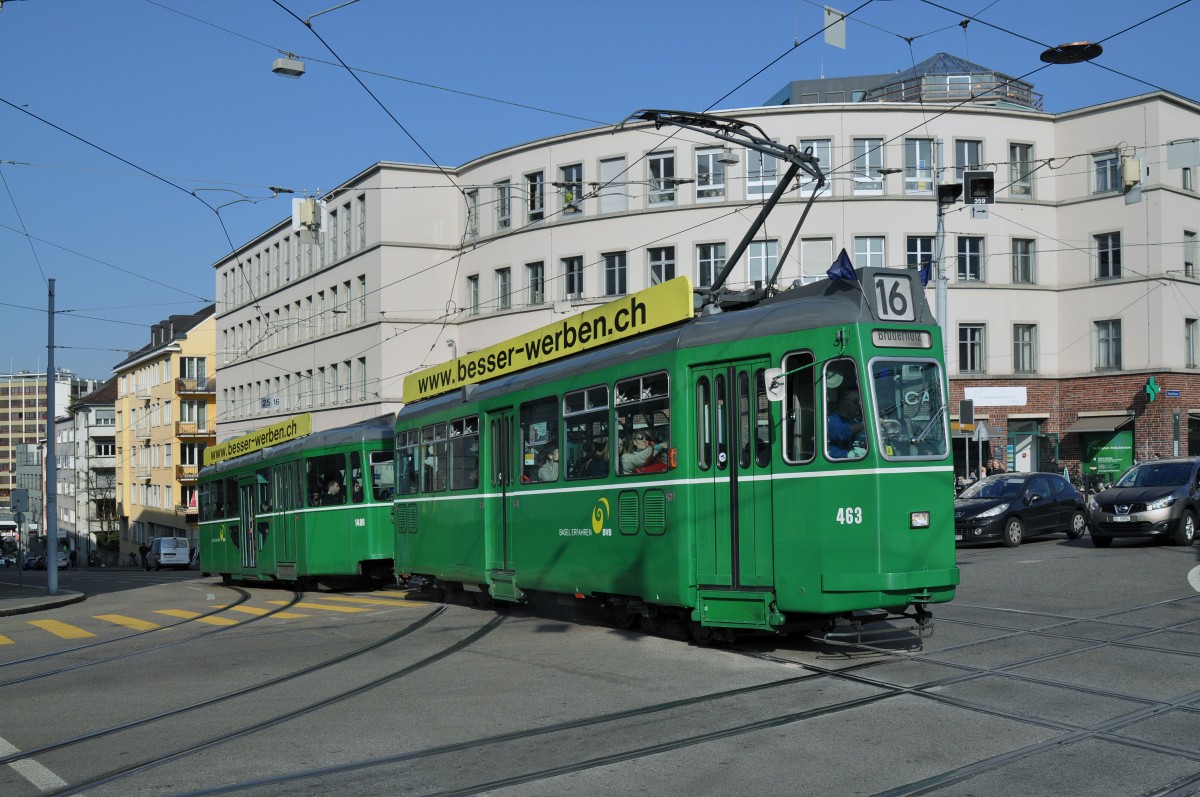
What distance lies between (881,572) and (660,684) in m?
2.02

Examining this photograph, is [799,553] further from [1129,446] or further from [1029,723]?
[1129,446]

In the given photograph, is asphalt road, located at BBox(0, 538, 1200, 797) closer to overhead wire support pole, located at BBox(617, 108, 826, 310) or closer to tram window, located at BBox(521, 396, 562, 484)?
tram window, located at BBox(521, 396, 562, 484)

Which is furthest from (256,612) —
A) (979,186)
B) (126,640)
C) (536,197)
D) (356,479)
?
(536,197)

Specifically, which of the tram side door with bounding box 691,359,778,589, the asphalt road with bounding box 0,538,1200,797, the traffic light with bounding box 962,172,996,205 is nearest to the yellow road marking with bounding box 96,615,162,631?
the asphalt road with bounding box 0,538,1200,797

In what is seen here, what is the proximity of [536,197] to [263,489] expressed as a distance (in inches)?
987

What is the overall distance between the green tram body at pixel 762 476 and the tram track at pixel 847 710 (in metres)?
0.90

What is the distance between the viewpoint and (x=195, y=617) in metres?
19.0

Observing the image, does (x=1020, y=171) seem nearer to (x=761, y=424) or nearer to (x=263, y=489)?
(x=263, y=489)

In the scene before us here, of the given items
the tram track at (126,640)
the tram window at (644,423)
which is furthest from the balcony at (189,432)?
the tram window at (644,423)

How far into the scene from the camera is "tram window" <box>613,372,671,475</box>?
11.9m

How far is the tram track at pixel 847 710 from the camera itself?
22.4 ft

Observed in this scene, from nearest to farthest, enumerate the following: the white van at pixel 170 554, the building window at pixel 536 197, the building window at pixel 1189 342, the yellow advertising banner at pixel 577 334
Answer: the yellow advertising banner at pixel 577 334 → the building window at pixel 1189 342 → the building window at pixel 536 197 → the white van at pixel 170 554

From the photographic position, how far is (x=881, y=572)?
33.3ft

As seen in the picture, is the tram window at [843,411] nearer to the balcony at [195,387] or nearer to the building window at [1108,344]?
the building window at [1108,344]
